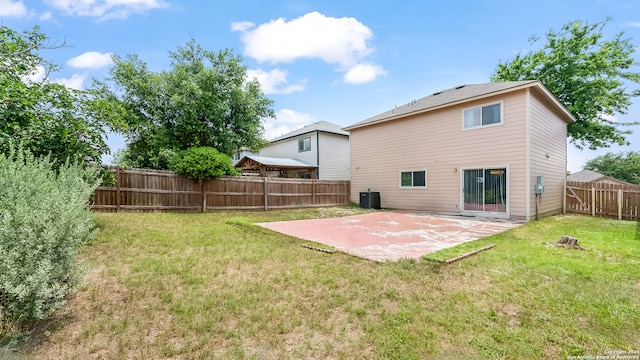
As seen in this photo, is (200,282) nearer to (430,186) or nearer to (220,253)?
(220,253)

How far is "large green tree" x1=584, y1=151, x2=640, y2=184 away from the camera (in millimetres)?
33812

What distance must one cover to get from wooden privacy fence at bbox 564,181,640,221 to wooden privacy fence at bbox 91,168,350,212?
1077 cm

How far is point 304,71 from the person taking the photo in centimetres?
1436

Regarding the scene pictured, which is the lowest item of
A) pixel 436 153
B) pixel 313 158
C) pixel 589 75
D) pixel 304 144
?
pixel 436 153

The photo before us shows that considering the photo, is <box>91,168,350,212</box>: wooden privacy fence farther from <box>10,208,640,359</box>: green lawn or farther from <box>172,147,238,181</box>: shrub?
<box>10,208,640,359</box>: green lawn

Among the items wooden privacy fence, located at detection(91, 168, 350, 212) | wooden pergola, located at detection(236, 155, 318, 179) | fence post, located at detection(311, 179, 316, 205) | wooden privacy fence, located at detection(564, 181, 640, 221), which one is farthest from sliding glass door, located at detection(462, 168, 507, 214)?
wooden pergola, located at detection(236, 155, 318, 179)

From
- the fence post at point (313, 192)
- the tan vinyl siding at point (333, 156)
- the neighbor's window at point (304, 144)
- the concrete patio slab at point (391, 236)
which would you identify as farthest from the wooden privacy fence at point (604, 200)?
the neighbor's window at point (304, 144)

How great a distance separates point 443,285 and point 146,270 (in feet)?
13.0

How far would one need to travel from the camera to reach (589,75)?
637 inches

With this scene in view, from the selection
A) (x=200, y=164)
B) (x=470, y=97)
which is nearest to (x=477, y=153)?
(x=470, y=97)

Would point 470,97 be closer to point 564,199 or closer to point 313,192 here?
point 564,199

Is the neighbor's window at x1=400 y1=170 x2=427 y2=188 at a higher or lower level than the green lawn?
higher

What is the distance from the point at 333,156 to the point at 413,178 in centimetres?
847

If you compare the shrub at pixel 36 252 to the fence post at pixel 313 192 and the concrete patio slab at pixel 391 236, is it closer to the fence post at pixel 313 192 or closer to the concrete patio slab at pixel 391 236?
the concrete patio slab at pixel 391 236
